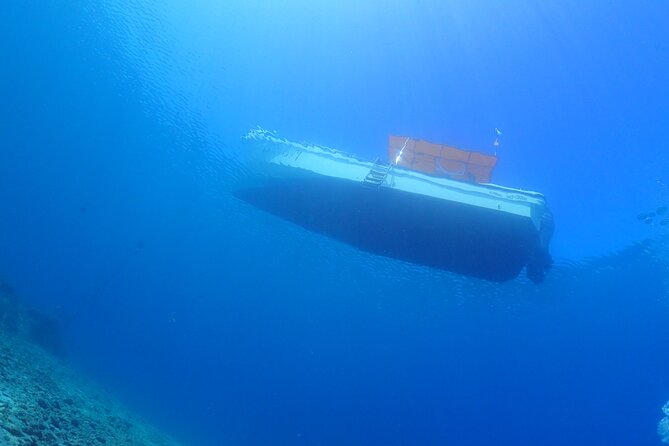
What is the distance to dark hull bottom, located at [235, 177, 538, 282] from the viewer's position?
1193 centimetres

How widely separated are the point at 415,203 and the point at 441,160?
2.16 metres

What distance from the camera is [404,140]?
537 inches

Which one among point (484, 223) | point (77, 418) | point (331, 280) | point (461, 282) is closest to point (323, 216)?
point (484, 223)

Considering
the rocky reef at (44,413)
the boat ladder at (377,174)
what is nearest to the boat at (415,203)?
the boat ladder at (377,174)

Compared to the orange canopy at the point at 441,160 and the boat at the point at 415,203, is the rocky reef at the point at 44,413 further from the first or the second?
the orange canopy at the point at 441,160

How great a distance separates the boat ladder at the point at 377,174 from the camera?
39.8 feet

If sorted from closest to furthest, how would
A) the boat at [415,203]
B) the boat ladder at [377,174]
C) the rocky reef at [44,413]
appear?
the rocky reef at [44,413] < the boat at [415,203] < the boat ladder at [377,174]

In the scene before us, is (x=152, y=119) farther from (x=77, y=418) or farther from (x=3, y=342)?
(x=77, y=418)

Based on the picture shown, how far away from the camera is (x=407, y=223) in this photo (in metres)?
13.0

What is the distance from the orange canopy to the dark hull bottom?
4.69 ft

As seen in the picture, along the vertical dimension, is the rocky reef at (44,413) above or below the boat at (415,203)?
below

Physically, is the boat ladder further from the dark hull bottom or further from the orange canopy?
the orange canopy

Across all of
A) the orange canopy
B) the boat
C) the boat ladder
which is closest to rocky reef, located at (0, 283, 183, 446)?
the boat

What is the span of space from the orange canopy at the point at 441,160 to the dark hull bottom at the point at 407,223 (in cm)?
143
